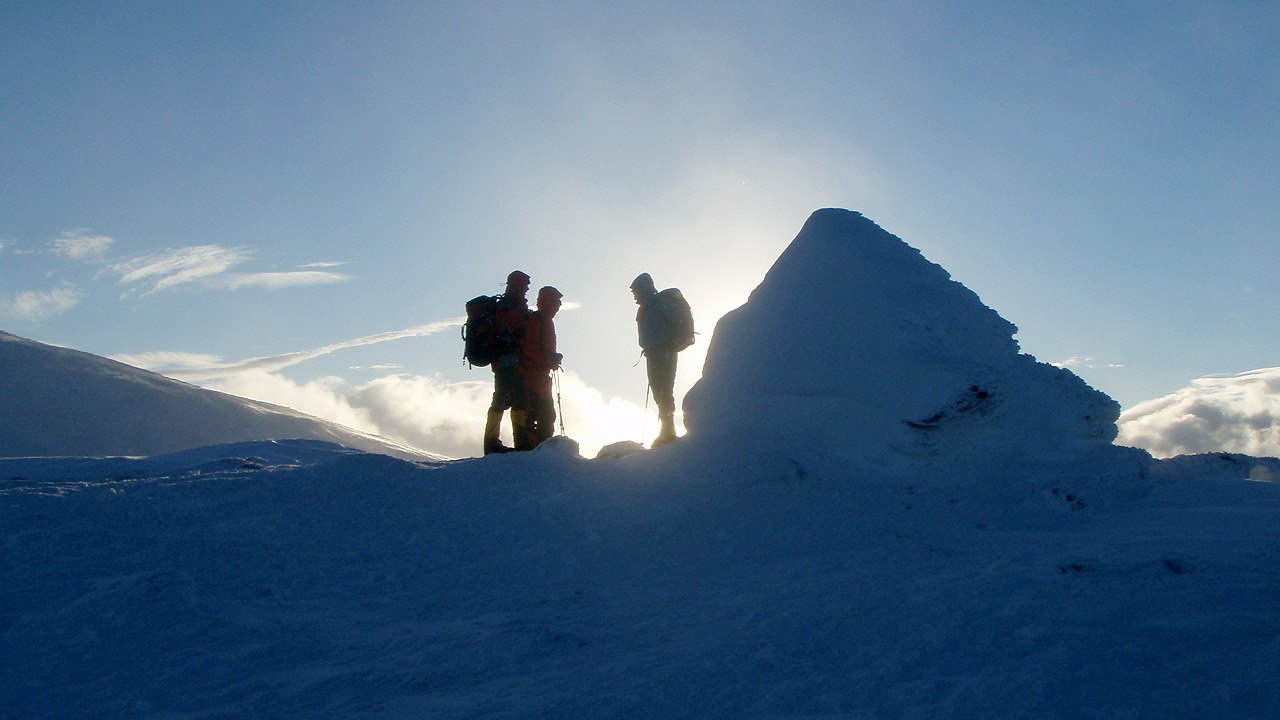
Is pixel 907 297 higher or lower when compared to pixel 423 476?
higher

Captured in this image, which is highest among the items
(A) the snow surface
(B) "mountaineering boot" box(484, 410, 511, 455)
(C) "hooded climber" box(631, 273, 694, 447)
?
(C) "hooded climber" box(631, 273, 694, 447)

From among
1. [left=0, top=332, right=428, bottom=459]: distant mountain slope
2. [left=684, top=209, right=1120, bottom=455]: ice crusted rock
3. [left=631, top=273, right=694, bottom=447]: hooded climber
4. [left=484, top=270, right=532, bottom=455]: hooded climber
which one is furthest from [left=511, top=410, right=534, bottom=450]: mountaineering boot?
[left=0, top=332, right=428, bottom=459]: distant mountain slope

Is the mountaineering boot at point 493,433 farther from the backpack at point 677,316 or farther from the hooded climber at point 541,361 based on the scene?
the backpack at point 677,316

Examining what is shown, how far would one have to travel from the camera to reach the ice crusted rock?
609 cm

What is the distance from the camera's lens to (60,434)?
67.4ft

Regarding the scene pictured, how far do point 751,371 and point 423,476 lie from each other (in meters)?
3.02

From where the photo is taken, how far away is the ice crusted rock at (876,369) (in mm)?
6090

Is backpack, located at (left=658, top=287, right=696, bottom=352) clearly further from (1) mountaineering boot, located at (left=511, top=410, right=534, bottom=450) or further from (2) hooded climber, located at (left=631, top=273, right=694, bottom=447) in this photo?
(1) mountaineering boot, located at (left=511, top=410, right=534, bottom=450)

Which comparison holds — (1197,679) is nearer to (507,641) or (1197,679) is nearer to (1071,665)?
(1071,665)

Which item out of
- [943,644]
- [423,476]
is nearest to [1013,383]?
[943,644]

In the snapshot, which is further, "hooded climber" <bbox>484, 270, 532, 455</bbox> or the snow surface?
"hooded climber" <bbox>484, 270, 532, 455</bbox>

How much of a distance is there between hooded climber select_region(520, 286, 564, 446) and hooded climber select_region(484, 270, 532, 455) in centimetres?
7

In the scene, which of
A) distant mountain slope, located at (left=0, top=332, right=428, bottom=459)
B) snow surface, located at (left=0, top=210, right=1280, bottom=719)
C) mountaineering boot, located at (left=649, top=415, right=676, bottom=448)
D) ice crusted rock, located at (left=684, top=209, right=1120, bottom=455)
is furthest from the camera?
distant mountain slope, located at (left=0, top=332, right=428, bottom=459)

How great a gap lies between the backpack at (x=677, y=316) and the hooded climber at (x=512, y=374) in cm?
169
